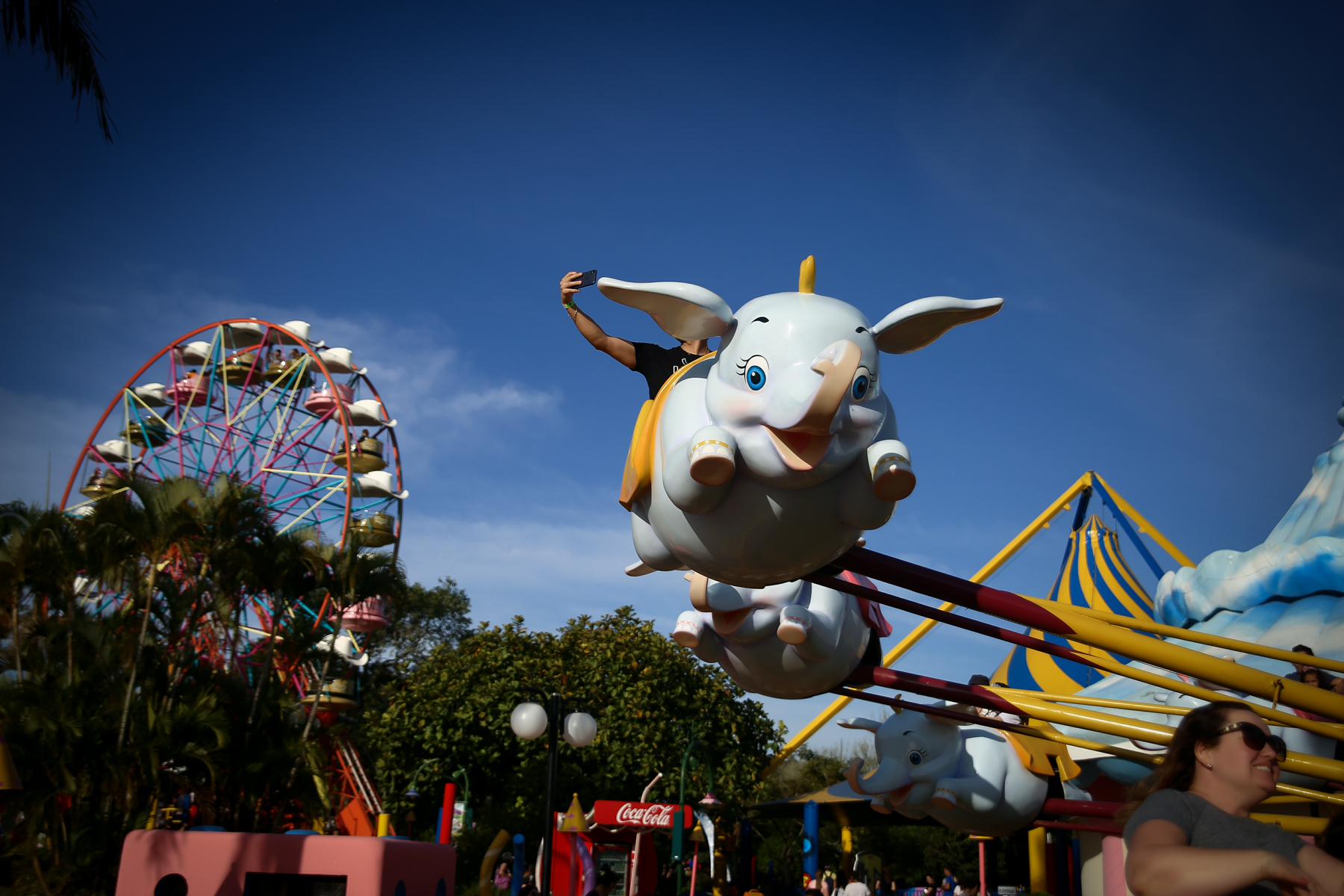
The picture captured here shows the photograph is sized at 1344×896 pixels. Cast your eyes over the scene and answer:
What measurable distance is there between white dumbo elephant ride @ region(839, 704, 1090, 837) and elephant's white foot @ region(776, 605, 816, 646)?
10.5ft

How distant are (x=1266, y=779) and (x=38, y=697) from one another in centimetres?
1195

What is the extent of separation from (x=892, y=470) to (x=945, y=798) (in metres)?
5.83

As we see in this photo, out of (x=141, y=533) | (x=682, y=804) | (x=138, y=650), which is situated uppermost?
(x=141, y=533)

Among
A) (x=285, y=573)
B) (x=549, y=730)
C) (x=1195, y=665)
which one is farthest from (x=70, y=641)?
(x=1195, y=665)

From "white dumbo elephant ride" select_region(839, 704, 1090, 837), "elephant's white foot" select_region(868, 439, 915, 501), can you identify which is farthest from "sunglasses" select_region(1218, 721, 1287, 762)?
"white dumbo elephant ride" select_region(839, 704, 1090, 837)

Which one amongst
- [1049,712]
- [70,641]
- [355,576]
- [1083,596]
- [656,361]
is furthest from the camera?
[1083,596]

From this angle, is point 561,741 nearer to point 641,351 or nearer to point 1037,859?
point 1037,859

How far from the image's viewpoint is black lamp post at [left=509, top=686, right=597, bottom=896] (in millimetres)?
9672

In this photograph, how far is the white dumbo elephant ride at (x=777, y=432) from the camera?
2.99 meters

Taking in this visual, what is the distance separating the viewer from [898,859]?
35.2m

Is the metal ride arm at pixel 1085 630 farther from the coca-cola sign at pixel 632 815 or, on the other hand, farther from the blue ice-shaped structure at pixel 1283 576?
the coca-cola sign at pixel 632 815

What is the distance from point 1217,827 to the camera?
6.32 feet

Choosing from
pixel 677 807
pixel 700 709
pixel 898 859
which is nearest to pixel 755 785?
pixel 700 709

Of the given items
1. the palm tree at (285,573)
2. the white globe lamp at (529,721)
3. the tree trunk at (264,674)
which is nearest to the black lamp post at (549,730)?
the white globe lamp at (529,721)
